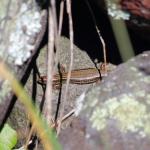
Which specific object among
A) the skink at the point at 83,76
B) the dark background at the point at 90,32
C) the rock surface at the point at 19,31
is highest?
the rock surface at the point at 19,31

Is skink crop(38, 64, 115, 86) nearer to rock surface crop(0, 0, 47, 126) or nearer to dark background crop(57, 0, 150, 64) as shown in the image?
dark background crop(57, 0, 150, 64)

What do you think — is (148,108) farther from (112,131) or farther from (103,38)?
(103,38)

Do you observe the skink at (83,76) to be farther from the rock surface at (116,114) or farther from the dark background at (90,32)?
the rock surface at (116,114)

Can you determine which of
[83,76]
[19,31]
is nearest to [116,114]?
[19,31]

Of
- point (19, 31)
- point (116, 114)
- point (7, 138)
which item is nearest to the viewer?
point (116, 114)

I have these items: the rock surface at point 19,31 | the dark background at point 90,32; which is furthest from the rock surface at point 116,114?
the dark background at point 90,32

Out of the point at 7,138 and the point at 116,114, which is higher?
the point at 116,114

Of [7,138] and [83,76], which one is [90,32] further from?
[7,138]
